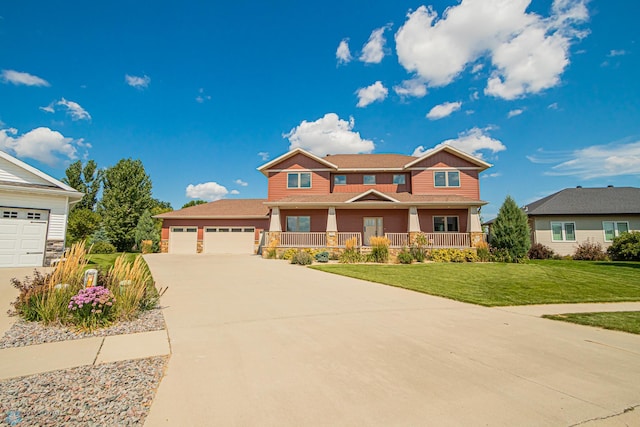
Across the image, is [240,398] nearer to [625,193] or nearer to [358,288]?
[358,288]

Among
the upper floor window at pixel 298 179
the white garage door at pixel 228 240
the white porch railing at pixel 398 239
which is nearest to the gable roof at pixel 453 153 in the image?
the white porch railing at pixel 398 239

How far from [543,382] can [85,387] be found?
4.66 meters

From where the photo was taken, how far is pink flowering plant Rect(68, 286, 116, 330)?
480 centimetres

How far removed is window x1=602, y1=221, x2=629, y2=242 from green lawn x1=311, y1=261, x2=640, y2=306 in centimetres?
959

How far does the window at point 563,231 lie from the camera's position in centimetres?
2133


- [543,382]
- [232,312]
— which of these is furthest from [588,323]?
[232,312]

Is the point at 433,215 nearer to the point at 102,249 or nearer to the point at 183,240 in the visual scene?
the point at 183,240

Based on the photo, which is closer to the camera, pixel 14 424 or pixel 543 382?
pixel 14 424

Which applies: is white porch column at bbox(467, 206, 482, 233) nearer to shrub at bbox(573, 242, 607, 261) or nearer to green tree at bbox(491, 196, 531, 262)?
green tree at bbox(491, 196, 531, 262)

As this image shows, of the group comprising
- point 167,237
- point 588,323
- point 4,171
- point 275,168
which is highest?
point 275,168

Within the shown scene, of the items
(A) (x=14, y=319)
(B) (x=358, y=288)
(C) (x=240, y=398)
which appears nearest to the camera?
(C) (x=240, y=398)

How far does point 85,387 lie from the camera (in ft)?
9.55

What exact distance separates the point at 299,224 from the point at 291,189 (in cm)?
266

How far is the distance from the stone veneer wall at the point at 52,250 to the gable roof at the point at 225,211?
11.3 meters
